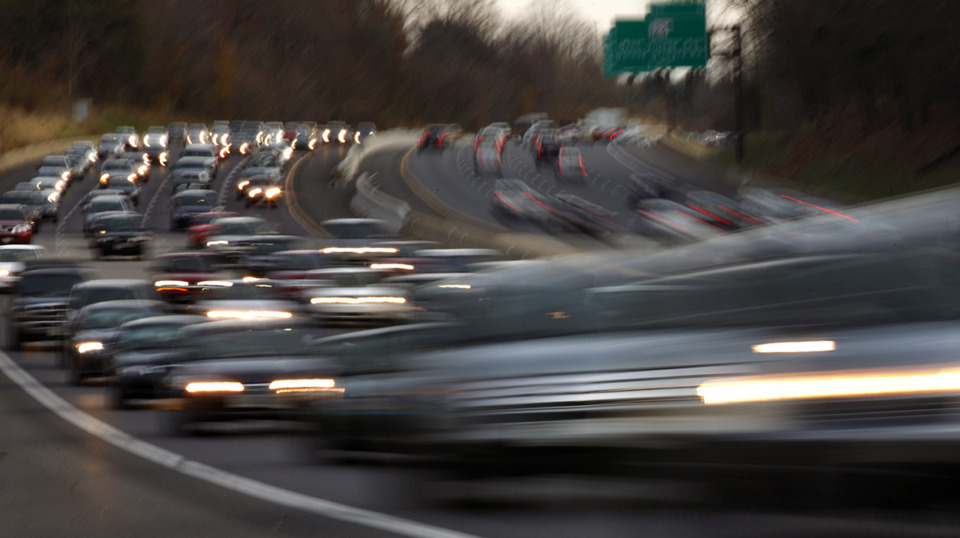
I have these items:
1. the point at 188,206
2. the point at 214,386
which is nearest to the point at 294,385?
the point at 214,386

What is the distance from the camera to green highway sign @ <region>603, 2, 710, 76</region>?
4144 cm

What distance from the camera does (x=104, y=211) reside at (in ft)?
172

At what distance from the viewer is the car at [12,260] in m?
39.6

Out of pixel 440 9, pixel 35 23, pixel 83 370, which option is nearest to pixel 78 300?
pixel 83 370

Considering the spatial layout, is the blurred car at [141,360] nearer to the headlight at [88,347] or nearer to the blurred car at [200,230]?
the headlight at [88,347]

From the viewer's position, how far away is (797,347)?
721 centimetres

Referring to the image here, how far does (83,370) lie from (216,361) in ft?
21.0

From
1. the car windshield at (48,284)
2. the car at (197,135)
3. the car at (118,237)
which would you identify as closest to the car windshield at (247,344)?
the car windshield at (48,284)

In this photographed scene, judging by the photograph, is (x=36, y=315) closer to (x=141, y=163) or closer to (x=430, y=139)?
(x=141, y=163)

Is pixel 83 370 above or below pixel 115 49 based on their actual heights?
below

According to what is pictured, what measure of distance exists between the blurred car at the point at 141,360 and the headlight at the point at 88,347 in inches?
46.1

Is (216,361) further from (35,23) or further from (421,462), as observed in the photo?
(35,23)

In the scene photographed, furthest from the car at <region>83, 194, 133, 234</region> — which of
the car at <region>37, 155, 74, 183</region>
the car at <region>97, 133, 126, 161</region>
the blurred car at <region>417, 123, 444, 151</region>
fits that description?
the blurred car at <region>417, 123, 444, 151</region>

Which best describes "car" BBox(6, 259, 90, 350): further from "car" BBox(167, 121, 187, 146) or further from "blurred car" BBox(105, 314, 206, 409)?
"car" BBox(167, 121, 187, 146)
